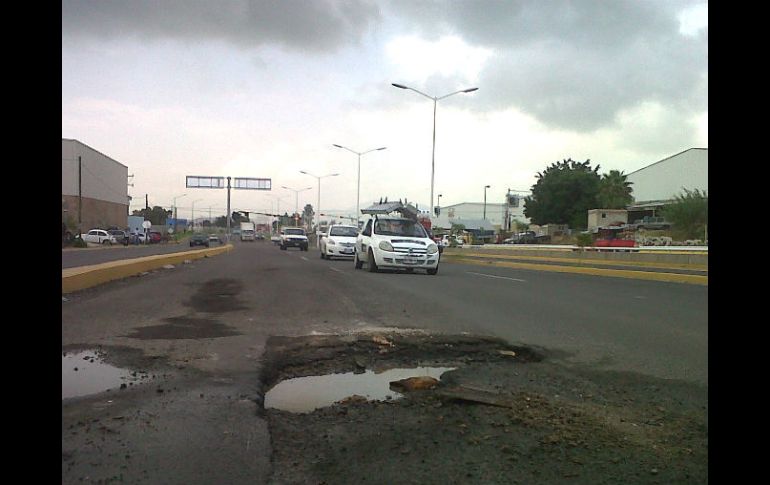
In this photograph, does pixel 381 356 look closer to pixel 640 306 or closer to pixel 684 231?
pixel 640 306

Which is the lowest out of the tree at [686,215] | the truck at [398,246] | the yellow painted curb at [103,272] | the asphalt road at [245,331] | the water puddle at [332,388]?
the water puddle at [332,388]

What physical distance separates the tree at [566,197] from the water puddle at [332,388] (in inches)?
2564

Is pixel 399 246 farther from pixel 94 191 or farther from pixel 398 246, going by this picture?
pixel 94 191

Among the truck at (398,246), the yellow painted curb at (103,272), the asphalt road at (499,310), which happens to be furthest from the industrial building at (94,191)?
the asphalt road at (499,310)

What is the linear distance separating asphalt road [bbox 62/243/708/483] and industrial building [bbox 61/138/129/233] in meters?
37.0

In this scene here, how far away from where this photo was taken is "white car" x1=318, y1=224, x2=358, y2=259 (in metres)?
28.0

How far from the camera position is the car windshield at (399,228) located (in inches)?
728

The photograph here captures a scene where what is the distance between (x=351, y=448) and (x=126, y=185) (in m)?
76.6

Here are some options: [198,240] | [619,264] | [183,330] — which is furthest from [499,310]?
[198,240]

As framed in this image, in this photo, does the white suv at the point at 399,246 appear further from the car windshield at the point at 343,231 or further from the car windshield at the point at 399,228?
the car windshield at the point at 343,231

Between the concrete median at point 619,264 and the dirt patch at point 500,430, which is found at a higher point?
the concrete median at point 619,264
